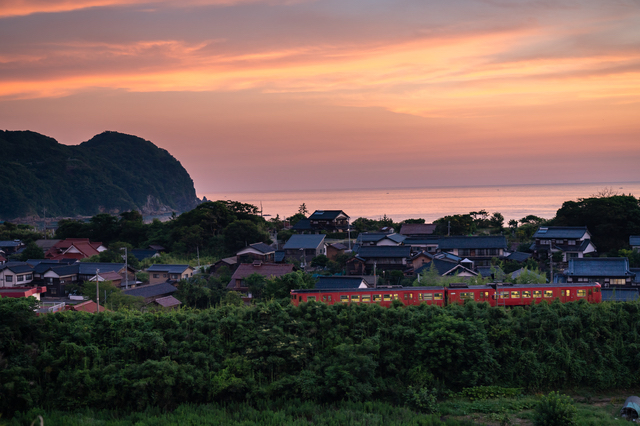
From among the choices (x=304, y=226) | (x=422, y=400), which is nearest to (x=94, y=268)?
(x=304, y=226)

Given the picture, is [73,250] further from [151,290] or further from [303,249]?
[303,249]

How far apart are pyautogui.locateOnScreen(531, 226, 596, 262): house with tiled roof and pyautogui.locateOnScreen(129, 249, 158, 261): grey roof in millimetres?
25989

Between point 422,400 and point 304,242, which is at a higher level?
point 304,242

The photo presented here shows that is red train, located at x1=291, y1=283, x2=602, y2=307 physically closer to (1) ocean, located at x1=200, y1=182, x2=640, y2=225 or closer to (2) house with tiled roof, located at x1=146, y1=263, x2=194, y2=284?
(2) house with tiled roof, located at x1=146, y1=263, x2=194, y2=284

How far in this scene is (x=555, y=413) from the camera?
9375 mm

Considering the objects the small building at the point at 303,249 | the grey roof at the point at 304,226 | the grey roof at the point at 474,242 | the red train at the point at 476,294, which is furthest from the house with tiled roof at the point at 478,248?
the grey roof at the point at 304,226

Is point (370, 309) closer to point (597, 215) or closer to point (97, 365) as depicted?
point (97, 365)

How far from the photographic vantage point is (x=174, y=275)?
25234mm

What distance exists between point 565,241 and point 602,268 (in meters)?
8.31

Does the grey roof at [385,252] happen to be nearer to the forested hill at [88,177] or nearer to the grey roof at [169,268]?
the grey roof at [169,268]

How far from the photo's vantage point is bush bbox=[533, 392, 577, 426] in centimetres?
932

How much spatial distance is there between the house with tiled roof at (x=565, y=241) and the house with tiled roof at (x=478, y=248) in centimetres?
242

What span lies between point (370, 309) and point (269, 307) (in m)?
3.04

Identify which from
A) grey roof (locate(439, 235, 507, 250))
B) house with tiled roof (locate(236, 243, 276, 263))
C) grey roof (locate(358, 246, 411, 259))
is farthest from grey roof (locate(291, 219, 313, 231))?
grey roof (locate(439, 235, 507, 250))
